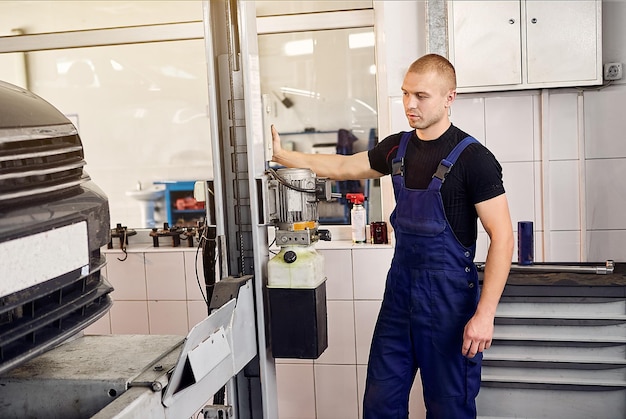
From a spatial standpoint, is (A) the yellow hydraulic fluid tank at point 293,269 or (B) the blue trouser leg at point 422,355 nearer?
(A) the yellow hydraulic fluid tank at point 293,269

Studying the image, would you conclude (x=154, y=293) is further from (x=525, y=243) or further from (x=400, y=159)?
(x=525, y=243)

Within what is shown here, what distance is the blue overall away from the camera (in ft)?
7.29

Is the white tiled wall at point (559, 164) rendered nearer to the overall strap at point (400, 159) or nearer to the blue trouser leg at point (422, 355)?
the overall strap at point (400, 159)

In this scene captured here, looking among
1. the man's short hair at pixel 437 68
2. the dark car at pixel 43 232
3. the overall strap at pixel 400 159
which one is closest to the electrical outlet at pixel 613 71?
the man's short hair at pixel 437 68

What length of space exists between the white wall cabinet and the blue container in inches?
24.3

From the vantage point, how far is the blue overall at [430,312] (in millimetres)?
2223

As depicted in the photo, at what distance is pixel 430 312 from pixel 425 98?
745mm

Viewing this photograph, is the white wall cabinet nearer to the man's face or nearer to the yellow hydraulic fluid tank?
the man's face

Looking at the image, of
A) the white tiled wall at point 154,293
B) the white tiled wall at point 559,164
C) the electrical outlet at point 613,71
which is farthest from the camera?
the white tiled wall at point 154,293

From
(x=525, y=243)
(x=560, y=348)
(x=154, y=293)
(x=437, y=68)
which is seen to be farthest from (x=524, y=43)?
(x=154, y=293)

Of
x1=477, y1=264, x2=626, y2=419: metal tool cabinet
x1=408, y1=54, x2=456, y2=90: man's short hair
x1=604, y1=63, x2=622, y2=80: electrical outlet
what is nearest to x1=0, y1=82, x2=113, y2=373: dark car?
x1=408, y1=54, x2=456, y2=90: man's short hair

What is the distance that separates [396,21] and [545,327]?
1514 mm

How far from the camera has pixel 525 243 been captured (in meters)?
2.88

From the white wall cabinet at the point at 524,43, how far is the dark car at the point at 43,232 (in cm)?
202
